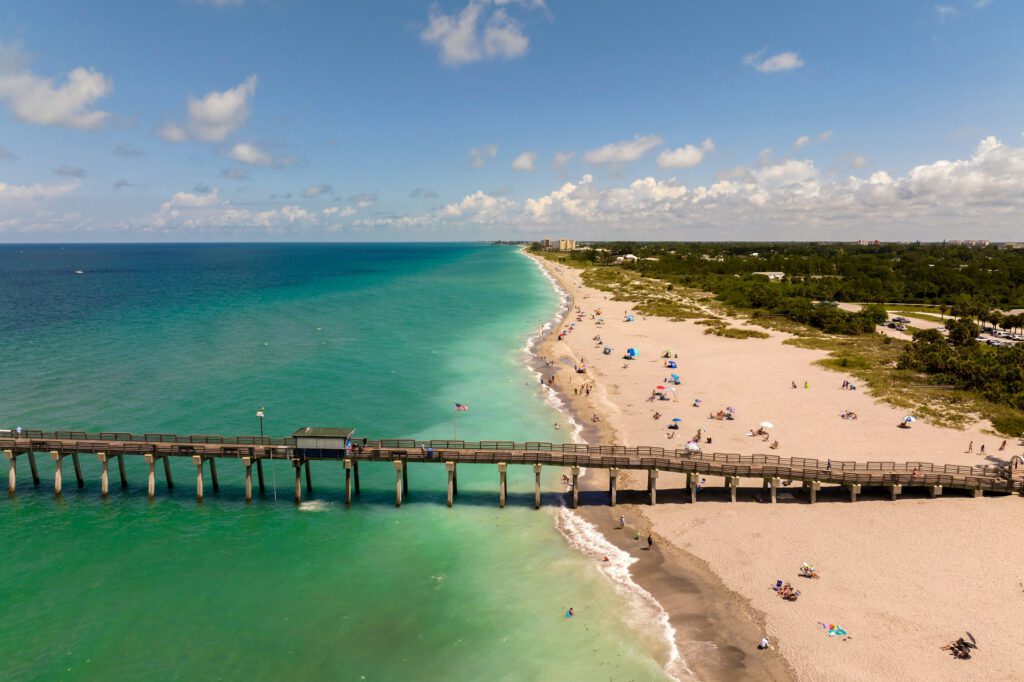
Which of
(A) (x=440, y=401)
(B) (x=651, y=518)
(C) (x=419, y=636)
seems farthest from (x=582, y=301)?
(C) (x=419, y=636)

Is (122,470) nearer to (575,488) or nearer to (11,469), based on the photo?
(11,469)

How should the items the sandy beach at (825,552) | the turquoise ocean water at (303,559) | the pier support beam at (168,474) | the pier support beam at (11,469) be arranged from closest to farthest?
1. the sandy beach at (825,552)
2. the turquoise ocean water at (303,559)
3. the pier support beam at (11,469)
4. the pier support beam at (168,474)

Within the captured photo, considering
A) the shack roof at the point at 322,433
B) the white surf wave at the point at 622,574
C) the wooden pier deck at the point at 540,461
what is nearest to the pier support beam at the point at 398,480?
the wooden pier deck at the point at 540,461

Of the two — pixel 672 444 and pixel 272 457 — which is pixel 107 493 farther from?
pixel 672 444

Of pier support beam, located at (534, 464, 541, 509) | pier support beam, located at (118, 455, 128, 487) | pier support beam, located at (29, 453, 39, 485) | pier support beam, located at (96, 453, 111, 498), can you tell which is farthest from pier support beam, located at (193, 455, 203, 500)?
pier support beam, located at (534, 464, 541, 509)

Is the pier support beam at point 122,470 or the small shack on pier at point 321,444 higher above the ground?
the small shack on pier at point 321,444

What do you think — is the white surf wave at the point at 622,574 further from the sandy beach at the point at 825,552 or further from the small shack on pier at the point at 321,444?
the small shack on pier at the point at 321,444

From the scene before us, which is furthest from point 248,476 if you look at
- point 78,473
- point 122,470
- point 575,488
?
point 575,488

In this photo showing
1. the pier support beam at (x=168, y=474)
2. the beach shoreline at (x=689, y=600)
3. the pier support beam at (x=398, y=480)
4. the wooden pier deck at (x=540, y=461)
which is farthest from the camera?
the pier support beam at (x=168, y=474)
